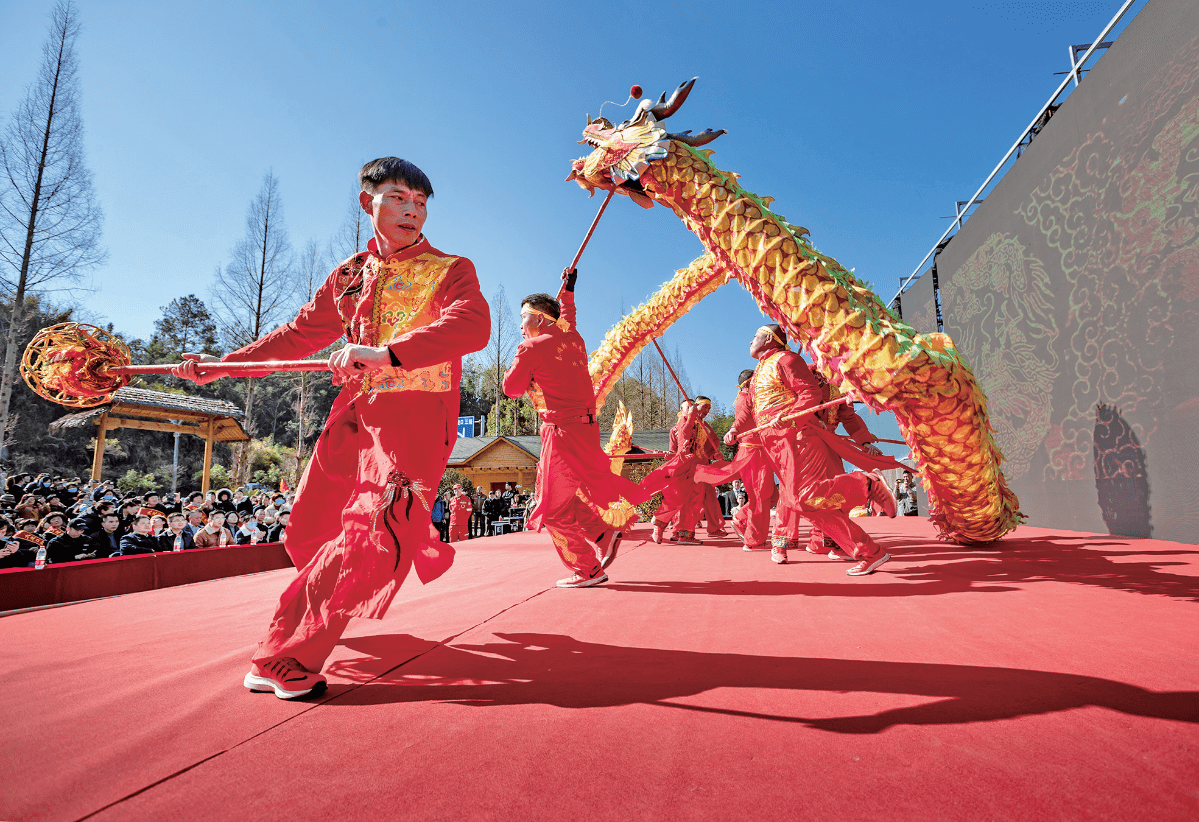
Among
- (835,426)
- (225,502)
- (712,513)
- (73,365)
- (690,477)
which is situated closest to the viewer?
(73,365)

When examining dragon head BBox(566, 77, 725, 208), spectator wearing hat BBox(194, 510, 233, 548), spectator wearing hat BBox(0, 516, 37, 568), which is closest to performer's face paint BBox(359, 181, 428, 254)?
dragon head BBox(566, 77, 725, 208)

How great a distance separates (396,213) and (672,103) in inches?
133

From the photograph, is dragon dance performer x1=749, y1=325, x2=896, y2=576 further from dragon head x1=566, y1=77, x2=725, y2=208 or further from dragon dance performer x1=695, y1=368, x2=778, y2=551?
dragon head x1=566, y1=77, x2=725, y2=208

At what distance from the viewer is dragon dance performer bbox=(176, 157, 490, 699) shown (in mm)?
1513

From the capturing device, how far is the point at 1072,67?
5.85 m

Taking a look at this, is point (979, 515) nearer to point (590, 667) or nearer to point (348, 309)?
point (590, 667)

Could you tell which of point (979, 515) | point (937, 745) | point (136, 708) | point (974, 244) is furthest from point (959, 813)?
point (974, 244)

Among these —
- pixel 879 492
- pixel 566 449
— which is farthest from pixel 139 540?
pixel 879 492

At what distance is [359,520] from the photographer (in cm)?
158

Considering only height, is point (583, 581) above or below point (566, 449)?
below

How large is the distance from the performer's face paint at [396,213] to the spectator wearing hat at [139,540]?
3979 millimetres

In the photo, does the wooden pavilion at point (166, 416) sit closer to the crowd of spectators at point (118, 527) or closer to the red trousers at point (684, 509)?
the crowd of spectators at point (118, 527)

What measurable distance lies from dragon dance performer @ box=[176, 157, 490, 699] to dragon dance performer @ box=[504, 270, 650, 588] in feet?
5.05

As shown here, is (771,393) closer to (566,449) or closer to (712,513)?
(566,449)
